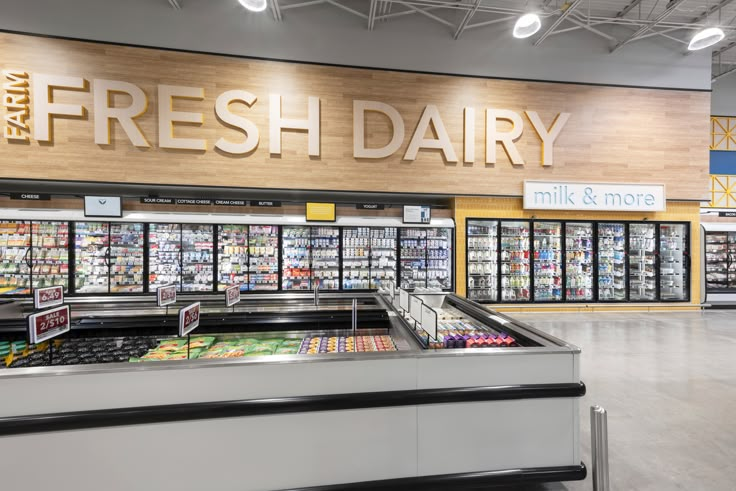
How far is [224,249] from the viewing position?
6500 mm

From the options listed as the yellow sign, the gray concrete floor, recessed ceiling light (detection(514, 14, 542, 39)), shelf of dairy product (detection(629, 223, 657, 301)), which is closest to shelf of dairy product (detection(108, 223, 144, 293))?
the yellow sign

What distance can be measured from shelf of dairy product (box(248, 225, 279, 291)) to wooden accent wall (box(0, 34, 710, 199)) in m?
0.98

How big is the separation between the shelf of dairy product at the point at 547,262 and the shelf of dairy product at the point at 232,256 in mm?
6103

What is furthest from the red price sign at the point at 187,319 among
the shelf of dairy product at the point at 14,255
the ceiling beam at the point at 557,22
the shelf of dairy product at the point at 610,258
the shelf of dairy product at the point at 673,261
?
the shelf of dairy product at the point at 673,261

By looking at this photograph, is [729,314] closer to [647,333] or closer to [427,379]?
[647,333]

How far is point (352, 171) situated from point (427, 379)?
519 centimetres

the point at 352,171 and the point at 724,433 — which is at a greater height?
the point at 352,171

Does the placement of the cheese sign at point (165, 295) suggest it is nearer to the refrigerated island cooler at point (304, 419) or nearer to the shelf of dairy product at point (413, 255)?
the refrigerated island cooler at point (304, 419)

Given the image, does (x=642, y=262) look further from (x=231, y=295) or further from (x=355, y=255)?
(x=231, y=295)

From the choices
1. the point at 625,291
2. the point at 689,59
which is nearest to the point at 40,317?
the point at 625,291

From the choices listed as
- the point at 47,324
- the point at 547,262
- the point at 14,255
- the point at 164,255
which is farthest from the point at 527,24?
the point at 14,255

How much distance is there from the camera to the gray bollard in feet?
5.23

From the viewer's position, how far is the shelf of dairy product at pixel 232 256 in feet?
21.3

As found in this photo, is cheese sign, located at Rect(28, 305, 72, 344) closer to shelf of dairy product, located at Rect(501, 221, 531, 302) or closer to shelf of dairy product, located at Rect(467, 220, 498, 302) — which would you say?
shelf of dairy product, located at Rect(467, 220, 498, 302)
